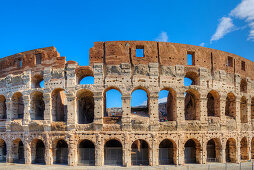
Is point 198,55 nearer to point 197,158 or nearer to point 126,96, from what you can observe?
point 126,96

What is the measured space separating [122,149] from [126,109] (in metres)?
2.80

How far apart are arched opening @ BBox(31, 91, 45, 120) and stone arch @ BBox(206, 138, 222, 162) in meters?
14.2

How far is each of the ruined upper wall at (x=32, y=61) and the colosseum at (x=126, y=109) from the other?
82 mm

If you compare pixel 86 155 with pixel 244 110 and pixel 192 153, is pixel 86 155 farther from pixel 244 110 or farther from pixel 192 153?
pixel 244 110

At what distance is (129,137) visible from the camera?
1235 centimetres

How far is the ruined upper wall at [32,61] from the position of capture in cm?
1396

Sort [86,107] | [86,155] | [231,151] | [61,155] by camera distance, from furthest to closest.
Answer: [86,107] → [231,151] → [61,155] → [86,155]

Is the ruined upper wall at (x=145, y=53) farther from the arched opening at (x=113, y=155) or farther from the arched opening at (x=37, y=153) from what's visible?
the arched opening at (x=37, y=153)

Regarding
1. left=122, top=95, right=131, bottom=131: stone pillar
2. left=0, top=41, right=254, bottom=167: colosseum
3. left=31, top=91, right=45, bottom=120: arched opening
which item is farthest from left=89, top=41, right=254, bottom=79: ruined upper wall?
left=31, top=91, right=45, bottom=120: arched opening

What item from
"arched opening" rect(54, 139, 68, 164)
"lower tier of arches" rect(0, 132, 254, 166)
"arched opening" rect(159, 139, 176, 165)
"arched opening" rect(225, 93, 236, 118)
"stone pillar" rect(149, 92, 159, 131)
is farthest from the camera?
"arched opening" rect(225, 93, 236, 118)

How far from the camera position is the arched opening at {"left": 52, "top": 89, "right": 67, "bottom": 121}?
45.7 ft

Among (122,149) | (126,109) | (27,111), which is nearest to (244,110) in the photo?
(126,109)

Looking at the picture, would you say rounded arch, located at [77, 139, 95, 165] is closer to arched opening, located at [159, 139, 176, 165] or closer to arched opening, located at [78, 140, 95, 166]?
arched opening, located at [78, 140, 95, 166]

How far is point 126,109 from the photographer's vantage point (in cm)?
1259
